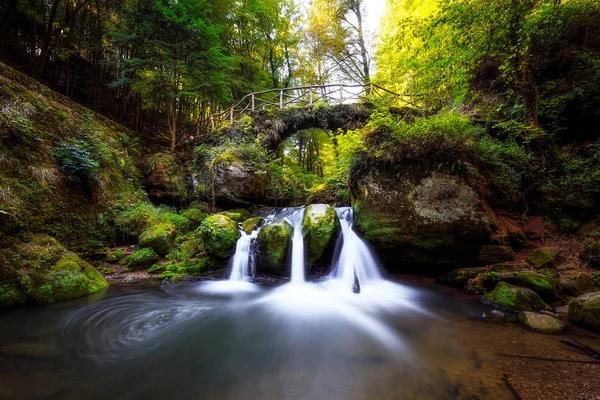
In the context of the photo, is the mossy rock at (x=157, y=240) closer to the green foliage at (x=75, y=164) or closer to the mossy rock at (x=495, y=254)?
the green foliage at (x=75, y=164)

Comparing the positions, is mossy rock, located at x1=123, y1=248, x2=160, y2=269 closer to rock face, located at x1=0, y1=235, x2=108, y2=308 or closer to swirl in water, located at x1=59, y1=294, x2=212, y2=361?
rock face, located at x1=0, y1=235, x2=108, y2=308

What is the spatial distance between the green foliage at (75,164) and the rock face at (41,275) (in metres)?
1.96

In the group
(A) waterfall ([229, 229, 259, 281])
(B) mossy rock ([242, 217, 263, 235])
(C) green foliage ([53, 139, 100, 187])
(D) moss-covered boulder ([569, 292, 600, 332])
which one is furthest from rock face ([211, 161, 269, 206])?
(D) moss-covered boulder ([569, 292, 600, 332])

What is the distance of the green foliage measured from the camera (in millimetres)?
6043

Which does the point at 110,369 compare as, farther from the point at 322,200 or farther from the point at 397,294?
the point at 322,200

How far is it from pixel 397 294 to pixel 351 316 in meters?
1.51

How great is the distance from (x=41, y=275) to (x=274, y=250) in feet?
14.2

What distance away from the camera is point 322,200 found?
10609 millimetres

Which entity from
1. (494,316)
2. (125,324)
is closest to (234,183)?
(125,324)

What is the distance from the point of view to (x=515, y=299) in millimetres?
3943

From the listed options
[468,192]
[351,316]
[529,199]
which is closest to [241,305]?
[351,316]

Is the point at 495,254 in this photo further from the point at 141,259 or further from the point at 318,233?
the point at 141,259

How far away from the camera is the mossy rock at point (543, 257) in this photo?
4.78 meters

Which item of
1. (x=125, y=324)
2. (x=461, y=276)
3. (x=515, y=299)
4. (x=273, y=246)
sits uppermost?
(x=273, y=246)
